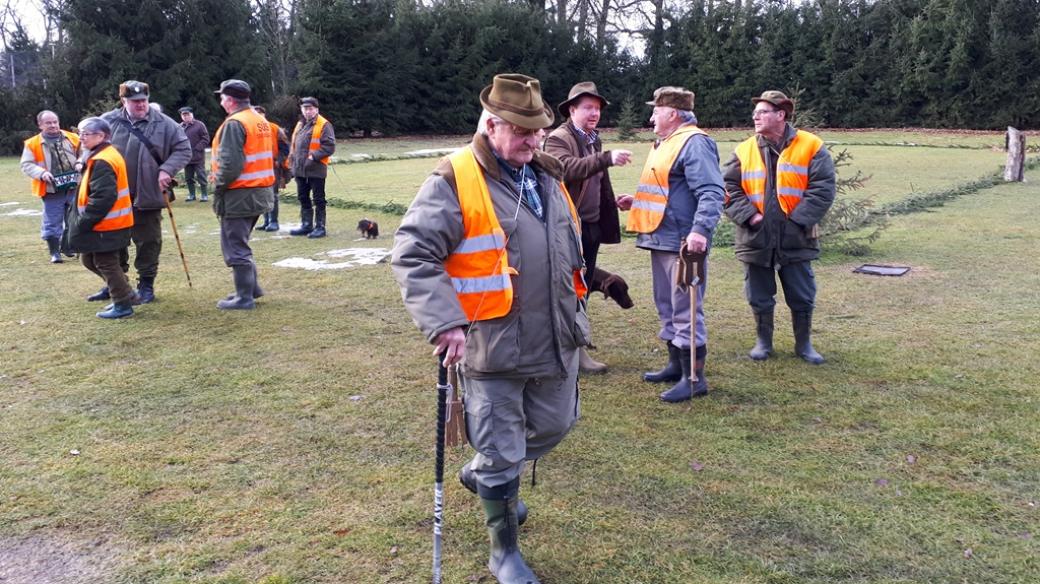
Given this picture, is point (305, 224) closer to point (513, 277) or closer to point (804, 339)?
point (804, 339)

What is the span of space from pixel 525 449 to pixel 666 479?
1137 mm

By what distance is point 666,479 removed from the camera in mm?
4375

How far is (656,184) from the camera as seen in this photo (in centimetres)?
Answer: 562

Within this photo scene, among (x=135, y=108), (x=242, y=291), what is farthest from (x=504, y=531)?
(x=135, y=108)

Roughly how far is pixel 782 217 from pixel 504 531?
349 centimetres

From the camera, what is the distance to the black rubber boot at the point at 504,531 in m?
3.47


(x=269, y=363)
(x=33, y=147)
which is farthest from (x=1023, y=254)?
(x=33, y=147)

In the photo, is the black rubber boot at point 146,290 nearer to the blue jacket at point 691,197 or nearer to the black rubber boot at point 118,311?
the black rubber boot at point 118,311

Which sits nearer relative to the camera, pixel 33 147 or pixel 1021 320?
pixel 1021 320

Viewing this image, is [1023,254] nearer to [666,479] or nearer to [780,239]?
[780,239]

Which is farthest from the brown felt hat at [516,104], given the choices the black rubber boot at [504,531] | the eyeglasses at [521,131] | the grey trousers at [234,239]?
the grey trousers at [234,239]

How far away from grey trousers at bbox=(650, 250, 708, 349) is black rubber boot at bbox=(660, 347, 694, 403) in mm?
70

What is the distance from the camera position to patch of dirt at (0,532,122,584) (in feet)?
11.7

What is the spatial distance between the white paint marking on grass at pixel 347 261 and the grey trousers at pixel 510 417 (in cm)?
667
